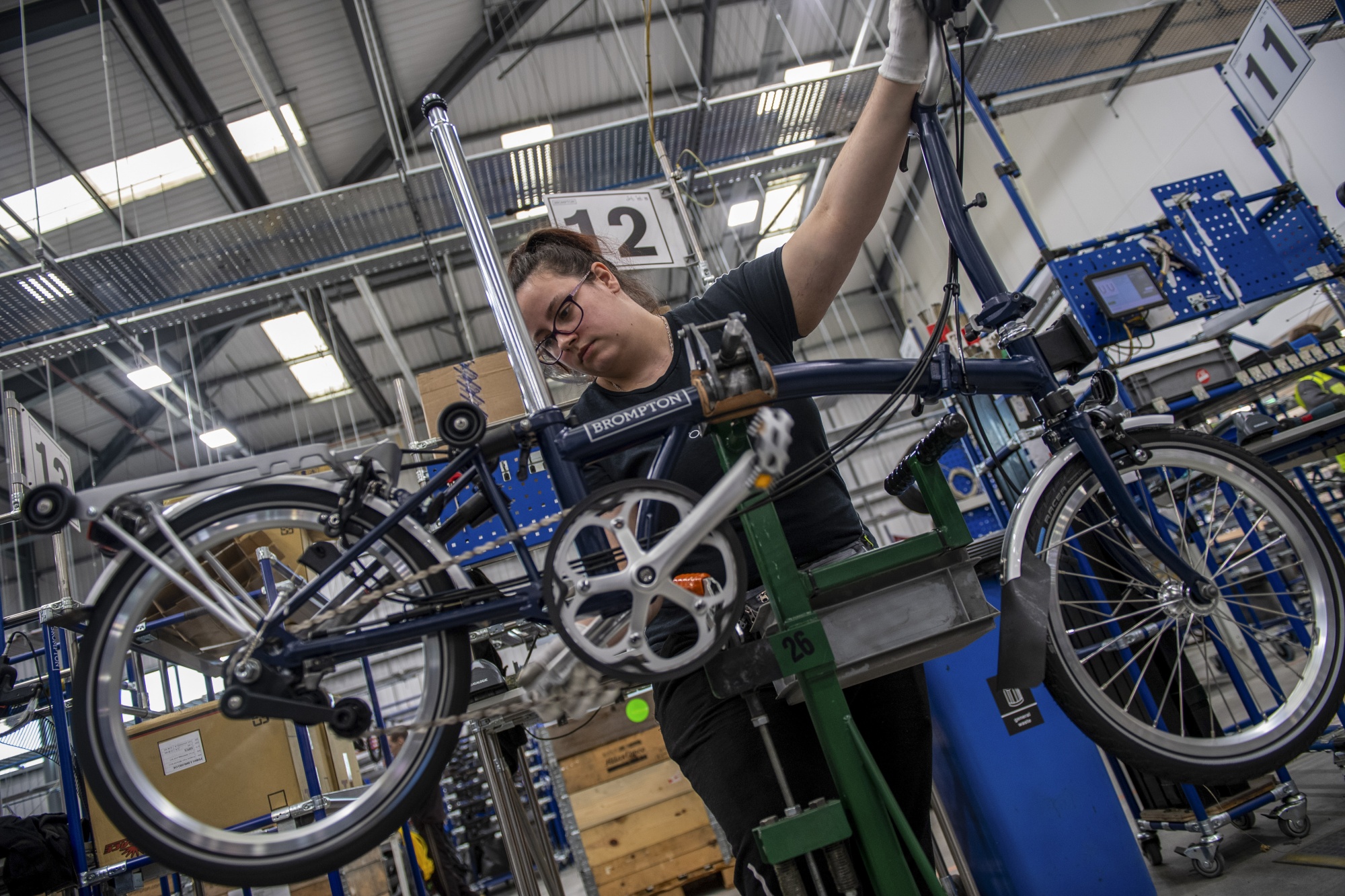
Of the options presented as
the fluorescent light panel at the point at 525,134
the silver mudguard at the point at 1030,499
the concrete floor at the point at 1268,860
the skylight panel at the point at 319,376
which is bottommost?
the concrete floor at the point at 1268,860

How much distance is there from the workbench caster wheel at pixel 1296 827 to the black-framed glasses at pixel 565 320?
110 inches

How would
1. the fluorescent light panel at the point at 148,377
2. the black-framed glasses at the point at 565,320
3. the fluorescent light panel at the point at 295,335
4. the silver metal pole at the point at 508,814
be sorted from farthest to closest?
the fluorescent light panel at the point at 295,335, the fluorescent light panel at the point at 148,377, the silver metal pole at the point at 508,814, the black-framed glasses at the point at 565,320

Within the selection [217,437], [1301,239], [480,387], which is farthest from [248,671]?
[217,437]

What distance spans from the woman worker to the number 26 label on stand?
1.44m

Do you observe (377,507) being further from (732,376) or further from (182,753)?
(182,753)

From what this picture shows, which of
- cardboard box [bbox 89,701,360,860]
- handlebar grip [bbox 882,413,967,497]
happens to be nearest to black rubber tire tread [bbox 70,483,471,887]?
handlebar grip [bbox 882,413,967,497]

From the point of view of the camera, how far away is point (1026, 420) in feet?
9.00

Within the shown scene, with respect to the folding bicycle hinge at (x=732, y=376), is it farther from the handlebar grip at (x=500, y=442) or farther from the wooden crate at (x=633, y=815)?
the wooden crate at (x=633, y=815)

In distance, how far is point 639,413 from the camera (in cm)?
114

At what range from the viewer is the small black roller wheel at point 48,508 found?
0.99 meters

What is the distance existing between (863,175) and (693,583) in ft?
2.58

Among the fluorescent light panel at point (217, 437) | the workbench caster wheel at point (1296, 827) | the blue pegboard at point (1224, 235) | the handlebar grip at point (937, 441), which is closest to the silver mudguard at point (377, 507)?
the handlebar grip at point (937, 441)

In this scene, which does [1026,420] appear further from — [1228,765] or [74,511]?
[74,511]

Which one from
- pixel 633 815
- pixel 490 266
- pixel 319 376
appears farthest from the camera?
pixel 319 376
